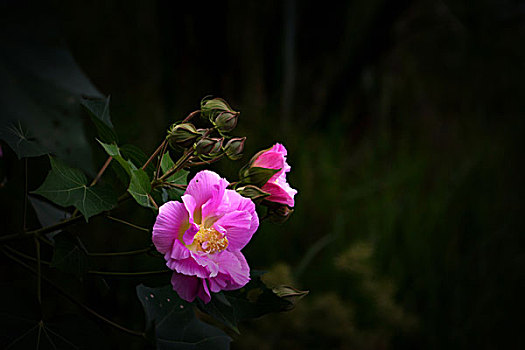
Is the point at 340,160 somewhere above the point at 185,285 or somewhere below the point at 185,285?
above

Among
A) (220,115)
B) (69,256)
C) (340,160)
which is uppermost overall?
(340,160)

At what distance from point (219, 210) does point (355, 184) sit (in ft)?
3.68

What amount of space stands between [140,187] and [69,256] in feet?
0.17

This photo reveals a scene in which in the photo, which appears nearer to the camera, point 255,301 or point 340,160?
point 255,301

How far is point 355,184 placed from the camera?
1.37 meters

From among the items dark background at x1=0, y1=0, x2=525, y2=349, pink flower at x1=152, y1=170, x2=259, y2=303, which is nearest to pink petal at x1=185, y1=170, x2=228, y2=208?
pink flower at x1=152, y1=170, x2=259, y2=303

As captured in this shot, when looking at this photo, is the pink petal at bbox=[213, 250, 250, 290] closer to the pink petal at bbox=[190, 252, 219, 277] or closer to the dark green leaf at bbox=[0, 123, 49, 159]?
the pink petal at bbox=[190, 252, 219, 277]

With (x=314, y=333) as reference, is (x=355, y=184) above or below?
above

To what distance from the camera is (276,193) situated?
0.31m

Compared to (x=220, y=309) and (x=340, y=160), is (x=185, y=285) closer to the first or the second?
(x=220, y=309)

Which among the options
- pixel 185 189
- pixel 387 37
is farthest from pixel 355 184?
pixel 185 189

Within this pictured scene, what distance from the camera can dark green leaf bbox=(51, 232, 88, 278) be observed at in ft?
0.88

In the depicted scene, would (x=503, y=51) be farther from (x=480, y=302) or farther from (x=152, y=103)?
(x=152, y=103)

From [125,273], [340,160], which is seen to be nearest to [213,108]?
[125,273]
